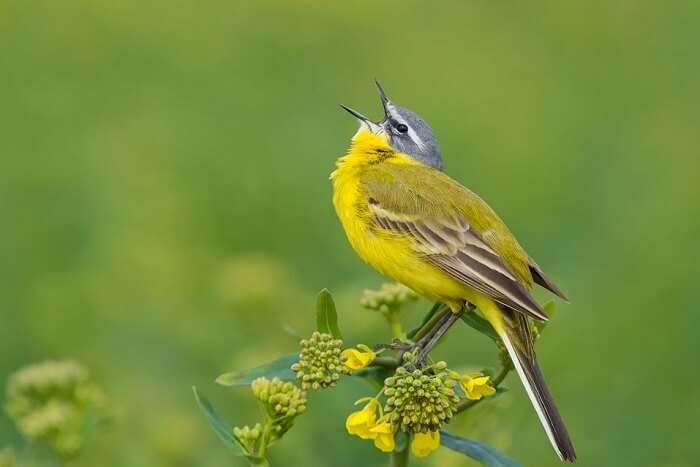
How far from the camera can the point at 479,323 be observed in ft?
→ 14.8

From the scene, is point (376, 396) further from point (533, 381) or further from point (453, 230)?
point (453, 230)

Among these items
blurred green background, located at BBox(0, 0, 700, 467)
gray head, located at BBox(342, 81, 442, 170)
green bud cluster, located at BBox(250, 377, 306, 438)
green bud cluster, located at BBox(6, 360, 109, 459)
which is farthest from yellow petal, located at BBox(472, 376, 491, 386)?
gray head, located at BBox(342, 81, 442, 170)

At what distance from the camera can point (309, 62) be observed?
11.0 metres

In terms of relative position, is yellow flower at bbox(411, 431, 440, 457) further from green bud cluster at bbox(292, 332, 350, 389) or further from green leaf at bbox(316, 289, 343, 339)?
green leaf at bbox(316, 289, 343, 339)

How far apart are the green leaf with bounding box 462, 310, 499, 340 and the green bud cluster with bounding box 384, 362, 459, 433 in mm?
662

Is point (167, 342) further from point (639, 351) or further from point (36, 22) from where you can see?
point (36, 22)

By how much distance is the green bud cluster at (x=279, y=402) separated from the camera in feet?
12.0

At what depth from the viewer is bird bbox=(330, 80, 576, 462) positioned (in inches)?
172

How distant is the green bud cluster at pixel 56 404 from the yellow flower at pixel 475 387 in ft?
4.88

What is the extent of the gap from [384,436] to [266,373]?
482 mm

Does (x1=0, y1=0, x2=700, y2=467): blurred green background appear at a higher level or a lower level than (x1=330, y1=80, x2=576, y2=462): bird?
higher

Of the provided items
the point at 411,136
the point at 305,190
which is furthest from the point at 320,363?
the point at 305,190

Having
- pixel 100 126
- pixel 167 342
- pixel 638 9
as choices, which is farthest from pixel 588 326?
pixel 638 9

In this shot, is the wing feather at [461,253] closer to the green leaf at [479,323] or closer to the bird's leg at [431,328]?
the green leaf at [479,323]
